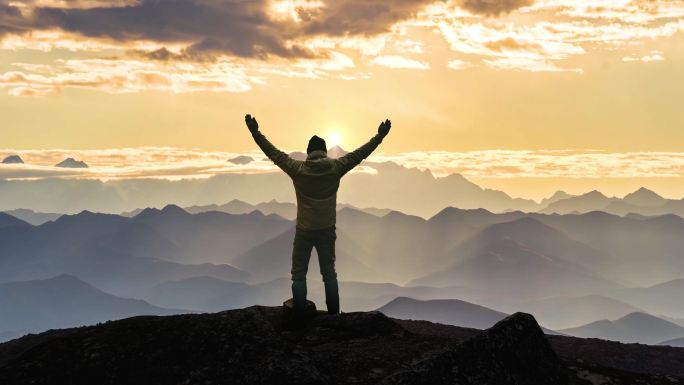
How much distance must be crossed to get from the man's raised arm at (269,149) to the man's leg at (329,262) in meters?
1.64

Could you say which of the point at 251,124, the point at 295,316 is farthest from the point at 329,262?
the point at 251,124

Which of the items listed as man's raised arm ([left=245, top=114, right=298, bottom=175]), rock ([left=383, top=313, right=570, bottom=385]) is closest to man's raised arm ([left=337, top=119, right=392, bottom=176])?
man's raised arm ([left=245, top=114, right=298, bottom=175])

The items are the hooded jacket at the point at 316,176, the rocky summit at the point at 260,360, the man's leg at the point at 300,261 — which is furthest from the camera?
the man's leg at the point at 300,261

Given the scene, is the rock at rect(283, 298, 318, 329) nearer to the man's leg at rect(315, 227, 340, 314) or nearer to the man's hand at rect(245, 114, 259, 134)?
the man's leg at rect(315, 227, 340, 314)

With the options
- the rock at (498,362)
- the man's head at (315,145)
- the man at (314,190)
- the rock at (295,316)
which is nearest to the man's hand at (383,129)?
the man at (314,190)

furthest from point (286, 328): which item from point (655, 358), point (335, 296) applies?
point (655, 358)

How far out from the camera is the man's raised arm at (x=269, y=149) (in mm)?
15586

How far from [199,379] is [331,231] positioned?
6.61 meters

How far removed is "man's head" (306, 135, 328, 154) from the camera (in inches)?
626

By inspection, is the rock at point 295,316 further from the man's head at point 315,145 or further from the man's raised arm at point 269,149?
the man's head at point 315,145

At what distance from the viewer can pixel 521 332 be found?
9734mm

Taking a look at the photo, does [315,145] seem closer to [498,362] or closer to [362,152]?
[362,152]

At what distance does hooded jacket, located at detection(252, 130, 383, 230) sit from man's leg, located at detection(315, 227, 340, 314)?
262 millimetres

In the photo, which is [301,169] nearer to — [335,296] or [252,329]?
[335,296]
